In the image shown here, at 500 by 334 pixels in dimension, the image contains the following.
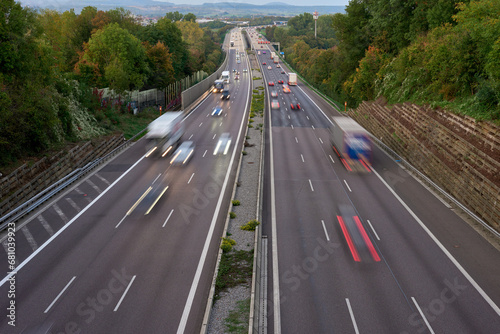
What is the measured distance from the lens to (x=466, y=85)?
112 feet

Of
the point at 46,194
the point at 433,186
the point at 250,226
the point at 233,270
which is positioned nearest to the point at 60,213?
the point at 46,194

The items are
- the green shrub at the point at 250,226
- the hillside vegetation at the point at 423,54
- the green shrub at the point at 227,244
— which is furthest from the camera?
the hillside vegetation at the point at 423,54

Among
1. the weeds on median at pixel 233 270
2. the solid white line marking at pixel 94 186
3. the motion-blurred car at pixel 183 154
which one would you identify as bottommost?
the weeds on median at pixel 233 270

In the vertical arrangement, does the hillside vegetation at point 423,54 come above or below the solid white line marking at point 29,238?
above

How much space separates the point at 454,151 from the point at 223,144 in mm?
24632

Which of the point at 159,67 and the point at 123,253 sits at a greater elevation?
the point at 159,67

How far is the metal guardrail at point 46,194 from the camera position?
23.7 metres

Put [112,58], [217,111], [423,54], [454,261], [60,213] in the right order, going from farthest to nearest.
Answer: [217,111] → [112,58] → [423,54] → [60,213] → [454,261]

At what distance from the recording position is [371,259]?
19734 millimetres

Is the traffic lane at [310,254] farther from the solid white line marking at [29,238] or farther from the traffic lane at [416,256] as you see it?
the solid white line marking at [29,238]

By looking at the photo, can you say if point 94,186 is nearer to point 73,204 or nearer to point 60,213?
point 73,204

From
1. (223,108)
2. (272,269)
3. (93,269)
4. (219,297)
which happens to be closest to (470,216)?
(272,269)

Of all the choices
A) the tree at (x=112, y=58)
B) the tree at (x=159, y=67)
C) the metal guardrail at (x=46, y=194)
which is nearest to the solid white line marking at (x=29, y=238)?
the metal guardrail at (x=46, y=194)

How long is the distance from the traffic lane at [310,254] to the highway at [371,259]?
1.9 inches
